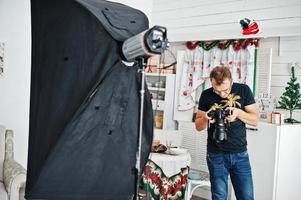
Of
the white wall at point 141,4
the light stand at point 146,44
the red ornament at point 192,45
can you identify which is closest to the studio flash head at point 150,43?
the light stand at point 146,44

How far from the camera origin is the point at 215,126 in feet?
7.80

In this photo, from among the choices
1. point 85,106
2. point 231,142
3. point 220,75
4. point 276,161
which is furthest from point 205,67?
point 85,106

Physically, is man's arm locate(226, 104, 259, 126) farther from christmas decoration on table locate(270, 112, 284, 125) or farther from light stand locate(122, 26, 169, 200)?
light stand locate(122, 26, 169, 200)

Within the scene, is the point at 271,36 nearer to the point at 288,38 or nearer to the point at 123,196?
the point at 288,38

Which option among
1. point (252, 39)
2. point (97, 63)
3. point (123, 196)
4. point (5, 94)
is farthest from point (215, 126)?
point (5, 94)

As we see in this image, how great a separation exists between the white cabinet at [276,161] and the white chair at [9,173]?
6.94 feet

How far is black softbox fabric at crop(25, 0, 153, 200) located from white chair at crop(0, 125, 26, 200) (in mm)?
1424

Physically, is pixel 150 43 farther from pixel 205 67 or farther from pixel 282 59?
pixel 205 67

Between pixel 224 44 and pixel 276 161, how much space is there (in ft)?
4.84

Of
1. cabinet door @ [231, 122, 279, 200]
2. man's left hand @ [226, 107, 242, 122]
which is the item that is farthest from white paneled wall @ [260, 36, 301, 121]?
man's left hand @ [226, 107, 242, 122]

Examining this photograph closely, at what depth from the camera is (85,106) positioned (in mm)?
1002

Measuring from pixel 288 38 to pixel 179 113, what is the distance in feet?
5.27

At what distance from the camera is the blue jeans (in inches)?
93.4

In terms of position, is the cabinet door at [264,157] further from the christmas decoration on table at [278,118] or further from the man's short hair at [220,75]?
the man's short hair at [220,75]
